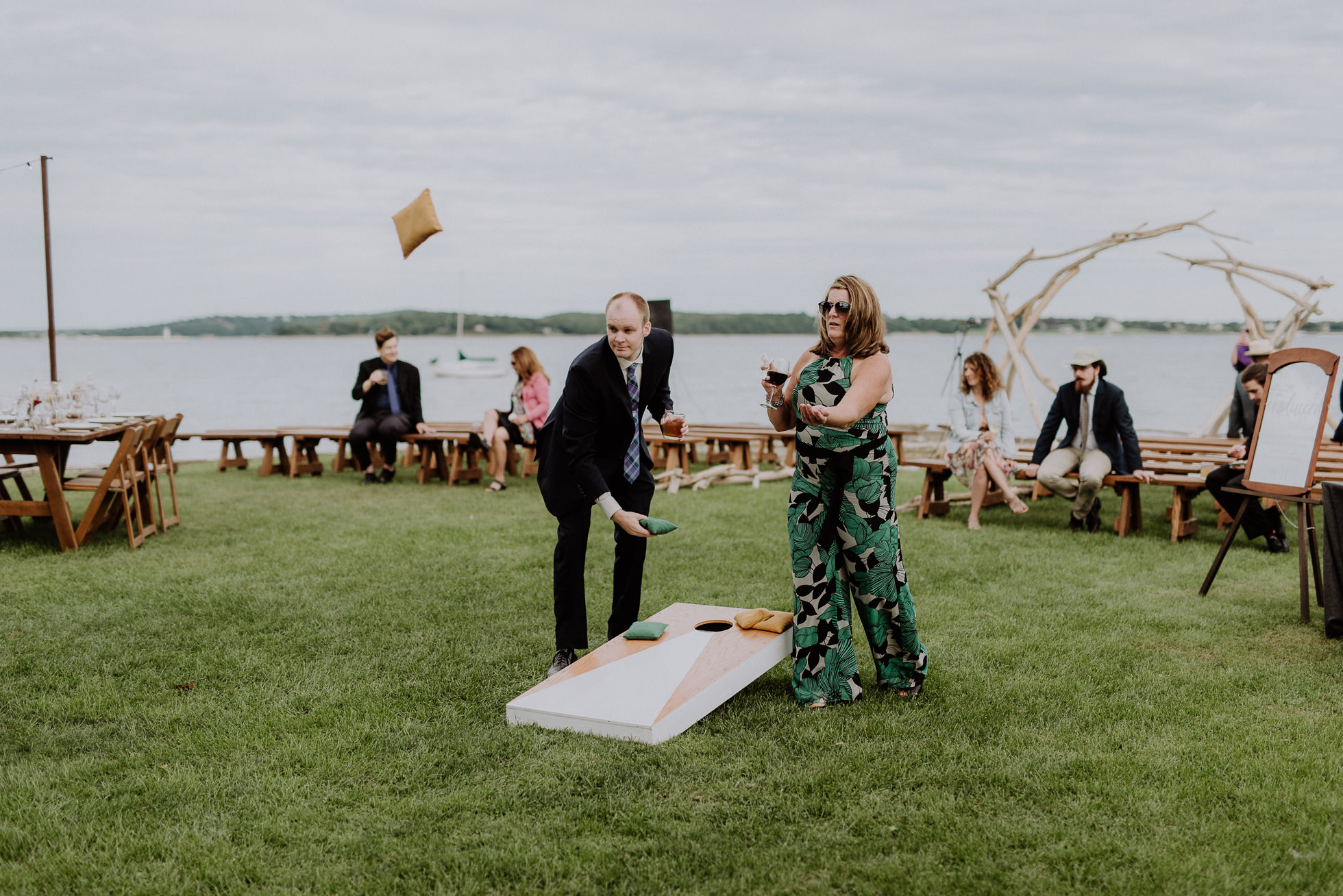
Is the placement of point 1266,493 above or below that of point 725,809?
above

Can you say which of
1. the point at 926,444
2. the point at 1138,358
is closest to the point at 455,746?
the point at 926,444

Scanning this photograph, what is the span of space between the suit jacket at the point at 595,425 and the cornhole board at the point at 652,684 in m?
0.69

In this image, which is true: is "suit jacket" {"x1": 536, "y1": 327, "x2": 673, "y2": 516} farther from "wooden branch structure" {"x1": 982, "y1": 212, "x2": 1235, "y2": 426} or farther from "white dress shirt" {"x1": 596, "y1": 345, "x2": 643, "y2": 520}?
"wooden branch structure" {"x1": 982, "y1": 212, "x2": 1235, "y2": 426}

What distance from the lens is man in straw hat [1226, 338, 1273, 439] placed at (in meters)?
9.18

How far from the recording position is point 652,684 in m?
3.89

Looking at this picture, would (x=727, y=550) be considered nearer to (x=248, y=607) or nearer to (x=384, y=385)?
(x=248, y=607)

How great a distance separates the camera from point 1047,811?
3.18 metres

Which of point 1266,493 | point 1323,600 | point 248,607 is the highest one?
point 1266,493

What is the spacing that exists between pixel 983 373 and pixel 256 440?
8.32 meters

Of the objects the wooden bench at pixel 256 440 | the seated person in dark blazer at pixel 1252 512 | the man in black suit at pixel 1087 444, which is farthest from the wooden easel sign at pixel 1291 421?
the wooden bench at pixel 256 440

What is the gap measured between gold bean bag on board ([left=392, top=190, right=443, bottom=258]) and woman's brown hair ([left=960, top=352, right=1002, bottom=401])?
16.2 feet

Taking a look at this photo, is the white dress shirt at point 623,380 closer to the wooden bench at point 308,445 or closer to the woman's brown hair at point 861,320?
the woman's brown hair at point 861,320

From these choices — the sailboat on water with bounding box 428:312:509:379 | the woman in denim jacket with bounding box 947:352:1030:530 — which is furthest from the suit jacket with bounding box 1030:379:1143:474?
the sailboat on water with bounding box 428:312:509:379

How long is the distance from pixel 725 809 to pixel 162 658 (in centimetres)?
302
